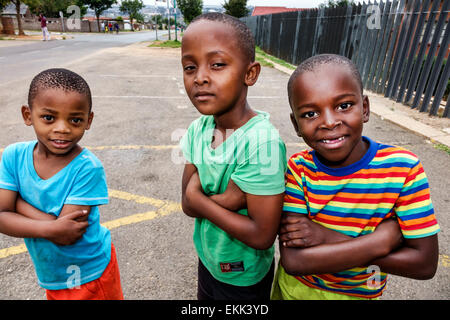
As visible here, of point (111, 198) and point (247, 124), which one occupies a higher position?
point (247, 124)

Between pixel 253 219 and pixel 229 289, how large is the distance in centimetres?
44

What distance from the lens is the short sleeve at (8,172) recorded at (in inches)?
52.5

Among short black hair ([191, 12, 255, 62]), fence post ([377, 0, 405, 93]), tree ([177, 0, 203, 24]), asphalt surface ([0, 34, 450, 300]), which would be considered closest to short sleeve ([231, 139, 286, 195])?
short black hair ([191, 12, 255, 62])

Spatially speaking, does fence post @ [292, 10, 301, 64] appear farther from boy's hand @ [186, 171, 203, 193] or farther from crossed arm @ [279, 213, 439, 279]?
crossed arm @ [279, 213, 439, 279]

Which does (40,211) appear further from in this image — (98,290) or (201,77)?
(201,77)

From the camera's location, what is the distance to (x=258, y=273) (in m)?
1.37

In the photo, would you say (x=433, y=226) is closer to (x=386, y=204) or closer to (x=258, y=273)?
(x=386, y=204)

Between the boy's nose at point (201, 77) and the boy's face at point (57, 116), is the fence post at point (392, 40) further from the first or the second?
the boy's face at point (57, 116)

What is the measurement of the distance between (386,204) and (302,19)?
555 inches

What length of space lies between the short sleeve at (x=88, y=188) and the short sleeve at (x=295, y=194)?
85cm

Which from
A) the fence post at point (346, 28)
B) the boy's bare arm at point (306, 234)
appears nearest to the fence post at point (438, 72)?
the fence post at point (346, 28)
